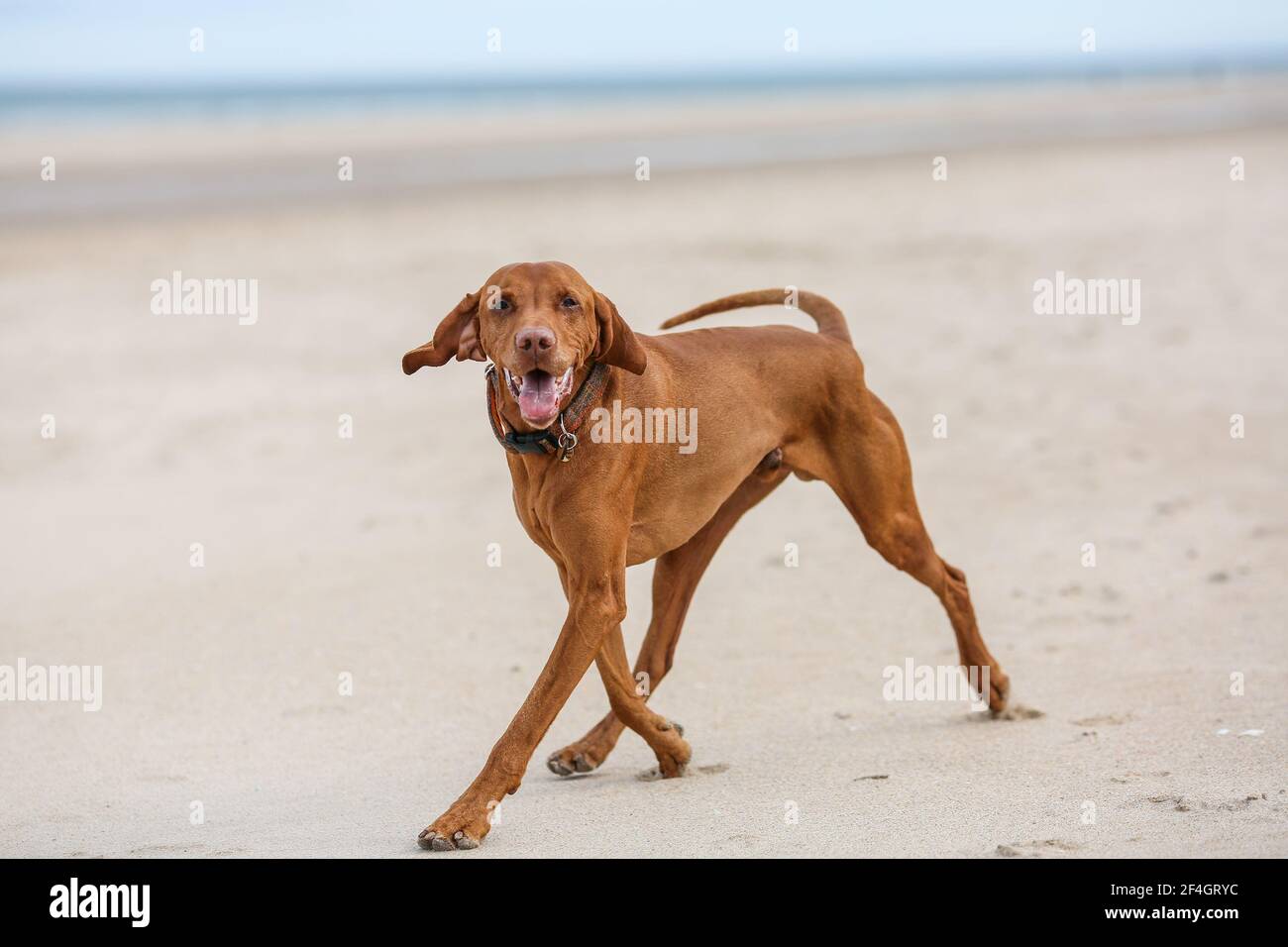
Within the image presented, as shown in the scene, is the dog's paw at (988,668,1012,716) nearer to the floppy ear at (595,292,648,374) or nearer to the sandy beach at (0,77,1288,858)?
the sandy beach at (0,77,1288,858)

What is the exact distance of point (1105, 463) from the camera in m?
10.2

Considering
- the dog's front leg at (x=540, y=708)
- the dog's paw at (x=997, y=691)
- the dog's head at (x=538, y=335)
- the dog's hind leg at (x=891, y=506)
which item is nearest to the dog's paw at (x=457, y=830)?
the dog's front leg at (x=540, y=708)

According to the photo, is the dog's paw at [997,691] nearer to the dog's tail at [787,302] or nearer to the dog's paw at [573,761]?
the dog's tail at [787,302]

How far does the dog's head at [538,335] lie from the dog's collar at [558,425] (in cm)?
4

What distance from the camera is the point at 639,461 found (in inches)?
210

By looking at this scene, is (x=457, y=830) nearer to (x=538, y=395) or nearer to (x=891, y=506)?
(x=538, y=395)

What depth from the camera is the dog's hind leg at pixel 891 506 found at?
6.05 m

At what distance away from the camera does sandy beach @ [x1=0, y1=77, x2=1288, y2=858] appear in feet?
17.8

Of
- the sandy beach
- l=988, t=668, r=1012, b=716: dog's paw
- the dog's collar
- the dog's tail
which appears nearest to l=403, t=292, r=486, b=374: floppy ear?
the dog's collar

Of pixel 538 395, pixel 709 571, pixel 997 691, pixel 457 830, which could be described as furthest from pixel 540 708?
pixel 709 571

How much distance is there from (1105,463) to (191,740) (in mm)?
5972
